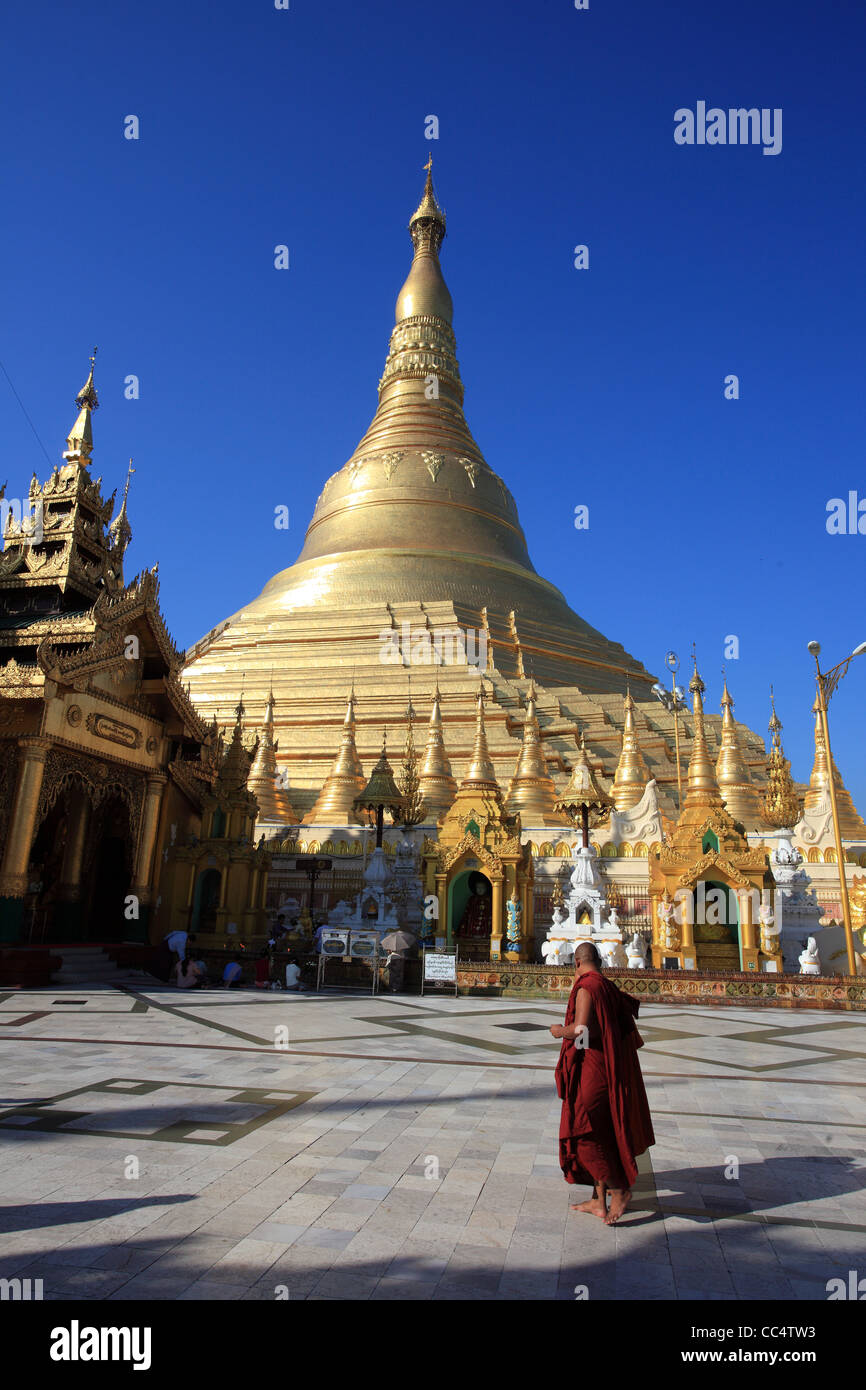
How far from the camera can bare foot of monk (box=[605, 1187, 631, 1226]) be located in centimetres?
408

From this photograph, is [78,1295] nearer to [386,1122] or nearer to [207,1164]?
[207,1164]

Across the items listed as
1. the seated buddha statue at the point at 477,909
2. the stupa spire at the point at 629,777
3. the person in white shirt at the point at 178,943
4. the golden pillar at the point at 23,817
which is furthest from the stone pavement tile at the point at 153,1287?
the stupa spire at the point at 629,777

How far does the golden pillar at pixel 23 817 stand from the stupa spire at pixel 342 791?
34.6 ft

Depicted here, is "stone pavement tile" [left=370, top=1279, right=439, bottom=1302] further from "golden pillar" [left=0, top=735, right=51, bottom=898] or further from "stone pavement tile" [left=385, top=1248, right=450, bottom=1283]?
"golden pillar" [left=0, top=735, right=51, bottom=898]

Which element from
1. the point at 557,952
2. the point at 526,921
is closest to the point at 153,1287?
the point at 557,952

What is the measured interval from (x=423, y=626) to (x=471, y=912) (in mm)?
17122

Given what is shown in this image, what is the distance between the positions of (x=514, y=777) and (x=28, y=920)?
46.2ft

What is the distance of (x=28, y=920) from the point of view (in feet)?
55.2

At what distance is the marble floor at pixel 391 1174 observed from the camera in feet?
11.3

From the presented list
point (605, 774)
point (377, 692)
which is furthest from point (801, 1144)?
point (377, 692)

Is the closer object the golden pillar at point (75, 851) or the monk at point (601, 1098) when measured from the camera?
the monk at point (601, 1098)

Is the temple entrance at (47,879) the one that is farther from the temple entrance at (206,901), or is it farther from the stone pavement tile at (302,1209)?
the stone pavement tile at (302,1209)

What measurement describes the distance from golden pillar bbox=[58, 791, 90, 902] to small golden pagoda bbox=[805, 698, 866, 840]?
61.6 feet

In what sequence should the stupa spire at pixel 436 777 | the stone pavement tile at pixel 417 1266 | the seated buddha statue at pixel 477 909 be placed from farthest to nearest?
the stupa spire at pixel 436 777 < the seated buddha statue at pixel 477 909 < the stone pavement tile at pixel 417 1266
